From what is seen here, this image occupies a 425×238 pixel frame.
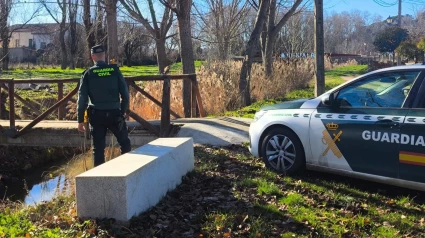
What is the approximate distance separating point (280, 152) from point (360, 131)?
4.31 ft

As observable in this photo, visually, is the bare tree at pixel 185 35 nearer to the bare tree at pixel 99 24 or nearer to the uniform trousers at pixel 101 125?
the bare tree at pixel 99 24

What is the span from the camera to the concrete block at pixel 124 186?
4742 millimetres

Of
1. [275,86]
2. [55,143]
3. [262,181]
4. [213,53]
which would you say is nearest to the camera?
[262,181]

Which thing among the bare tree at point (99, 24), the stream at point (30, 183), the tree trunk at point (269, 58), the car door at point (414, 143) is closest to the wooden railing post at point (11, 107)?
the stream at point (30, 183)

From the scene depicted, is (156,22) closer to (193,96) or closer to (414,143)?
(193,96)

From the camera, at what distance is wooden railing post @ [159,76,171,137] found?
10008 mm

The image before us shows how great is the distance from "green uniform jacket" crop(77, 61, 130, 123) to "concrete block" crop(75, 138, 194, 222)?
1139 mm

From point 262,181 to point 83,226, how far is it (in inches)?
99.2

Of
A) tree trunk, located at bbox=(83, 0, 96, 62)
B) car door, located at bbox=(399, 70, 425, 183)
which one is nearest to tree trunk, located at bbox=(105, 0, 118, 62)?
tree trunk, located at bbox=(83, 0, 96, 62)

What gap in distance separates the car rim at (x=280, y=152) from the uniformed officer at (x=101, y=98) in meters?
2.14

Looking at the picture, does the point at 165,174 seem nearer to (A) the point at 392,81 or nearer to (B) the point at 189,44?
(A) the point at 392,81

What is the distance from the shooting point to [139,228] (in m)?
4.73

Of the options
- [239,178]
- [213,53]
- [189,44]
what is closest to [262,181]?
[239,178]

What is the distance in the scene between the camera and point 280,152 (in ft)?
22.0
